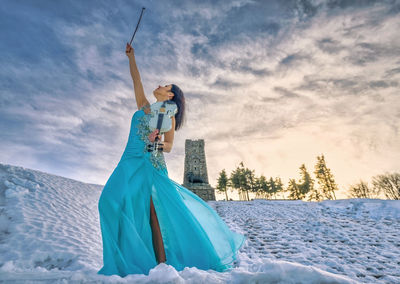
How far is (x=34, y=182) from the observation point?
4816 millimetres

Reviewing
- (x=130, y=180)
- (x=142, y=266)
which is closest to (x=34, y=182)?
(x=130, y=180)

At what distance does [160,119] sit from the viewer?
2.23m

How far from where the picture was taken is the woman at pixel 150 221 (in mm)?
1792

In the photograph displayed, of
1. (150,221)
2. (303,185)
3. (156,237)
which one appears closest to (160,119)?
(150,221)

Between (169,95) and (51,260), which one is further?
(51,260)

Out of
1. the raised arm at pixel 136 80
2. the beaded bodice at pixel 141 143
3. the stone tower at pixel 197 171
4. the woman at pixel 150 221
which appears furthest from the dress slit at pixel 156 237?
the stone tower at pixel 197 171

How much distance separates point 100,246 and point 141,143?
110 inches

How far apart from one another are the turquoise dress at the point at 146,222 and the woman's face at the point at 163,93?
1.24ft

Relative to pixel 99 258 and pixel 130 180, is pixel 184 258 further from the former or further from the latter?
pixel 99 258

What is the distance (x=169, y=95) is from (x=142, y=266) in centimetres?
192

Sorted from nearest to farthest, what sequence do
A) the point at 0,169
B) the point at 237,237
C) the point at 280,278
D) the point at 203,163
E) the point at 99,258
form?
the point at 280,278
the point at 237,237
the point at 99,258
the point at 0,169
the point at 203,163

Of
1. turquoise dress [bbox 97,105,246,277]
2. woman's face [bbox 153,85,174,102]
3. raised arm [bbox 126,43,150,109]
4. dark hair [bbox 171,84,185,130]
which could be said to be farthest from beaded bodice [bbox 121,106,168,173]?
dark hair [bbox 171,84,185,130]

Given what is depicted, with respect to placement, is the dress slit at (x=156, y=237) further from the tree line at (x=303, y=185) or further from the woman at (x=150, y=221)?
the tree line at (x=303, y=185)

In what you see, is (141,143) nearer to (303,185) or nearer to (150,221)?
(150,221)
